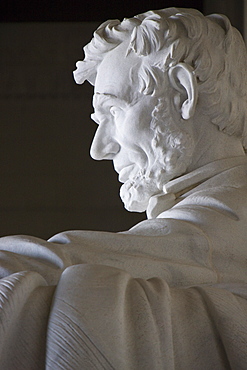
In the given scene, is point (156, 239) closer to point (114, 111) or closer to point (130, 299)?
point (130, 299)

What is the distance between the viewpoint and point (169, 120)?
2984 millimetres

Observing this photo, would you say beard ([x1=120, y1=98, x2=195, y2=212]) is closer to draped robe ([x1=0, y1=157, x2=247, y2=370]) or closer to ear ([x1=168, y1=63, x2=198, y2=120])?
ear ([x1=168, y1=63, x2=198, y2=120])

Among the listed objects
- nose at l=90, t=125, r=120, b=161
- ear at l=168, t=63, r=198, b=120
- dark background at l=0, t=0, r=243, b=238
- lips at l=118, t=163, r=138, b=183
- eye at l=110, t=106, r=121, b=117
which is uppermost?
ear at l=168, t=63, r=198, b=120

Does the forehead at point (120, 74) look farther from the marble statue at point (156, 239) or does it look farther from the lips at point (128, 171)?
the lips at point (128, 171)

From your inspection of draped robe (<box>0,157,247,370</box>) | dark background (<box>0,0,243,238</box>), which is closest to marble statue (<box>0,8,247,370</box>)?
draped robe (<box>0,157,247,370</box>)

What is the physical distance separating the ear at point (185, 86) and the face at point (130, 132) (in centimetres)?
7

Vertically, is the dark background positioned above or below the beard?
below

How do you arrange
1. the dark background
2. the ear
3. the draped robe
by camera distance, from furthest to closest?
the dark background → the ear → the draped robe

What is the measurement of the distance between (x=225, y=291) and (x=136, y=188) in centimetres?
90

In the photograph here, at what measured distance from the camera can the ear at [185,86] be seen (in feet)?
9.68

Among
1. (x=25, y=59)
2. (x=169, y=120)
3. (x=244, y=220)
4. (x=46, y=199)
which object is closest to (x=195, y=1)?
(x=25, y=59)

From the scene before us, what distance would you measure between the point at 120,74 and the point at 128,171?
0.32 meters

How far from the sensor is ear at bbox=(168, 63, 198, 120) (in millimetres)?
2951

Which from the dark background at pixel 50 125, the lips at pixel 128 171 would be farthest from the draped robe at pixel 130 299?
the dark background at pixel 50 125
